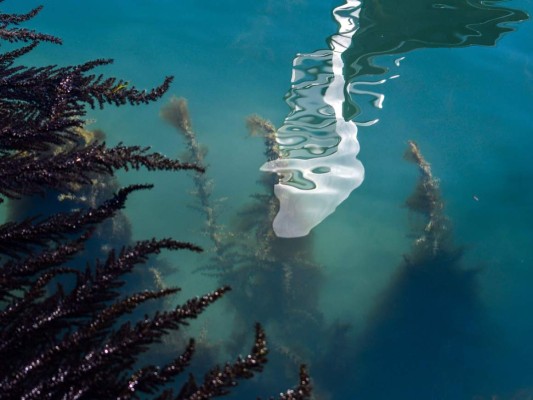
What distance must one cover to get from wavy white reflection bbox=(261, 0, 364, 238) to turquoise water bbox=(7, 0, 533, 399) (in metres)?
0.33

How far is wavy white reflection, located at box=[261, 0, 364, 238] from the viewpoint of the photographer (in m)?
8.77

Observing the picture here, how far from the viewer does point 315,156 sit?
8.89 m

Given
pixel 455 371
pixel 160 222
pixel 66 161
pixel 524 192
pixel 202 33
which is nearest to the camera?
pixel 66 161

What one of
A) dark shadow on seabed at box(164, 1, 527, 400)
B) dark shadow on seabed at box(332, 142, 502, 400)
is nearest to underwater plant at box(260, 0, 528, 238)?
dark shadow on seabed at box(164, 1, 527, 400)

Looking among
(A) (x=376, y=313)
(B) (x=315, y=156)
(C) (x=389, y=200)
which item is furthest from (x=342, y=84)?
(A) (x=376, y=313)

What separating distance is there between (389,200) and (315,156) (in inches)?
76.6

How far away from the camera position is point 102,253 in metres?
8.78

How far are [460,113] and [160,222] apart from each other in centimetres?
706

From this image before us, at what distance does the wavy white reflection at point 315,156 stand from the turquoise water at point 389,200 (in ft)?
1.10

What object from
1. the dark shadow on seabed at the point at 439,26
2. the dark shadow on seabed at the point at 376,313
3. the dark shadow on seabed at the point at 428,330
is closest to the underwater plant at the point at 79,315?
the dark shadow on seabed at the point at 376,313

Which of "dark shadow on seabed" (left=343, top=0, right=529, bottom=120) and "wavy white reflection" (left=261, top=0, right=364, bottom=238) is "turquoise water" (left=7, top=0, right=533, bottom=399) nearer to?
"dark shadow on seabed" (left=343, top=0, right=529, bottom=120)

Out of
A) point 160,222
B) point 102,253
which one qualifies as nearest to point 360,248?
point 160,222

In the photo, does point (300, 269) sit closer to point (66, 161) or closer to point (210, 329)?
point (210, 329)

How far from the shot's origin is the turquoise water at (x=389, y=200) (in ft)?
28.9
